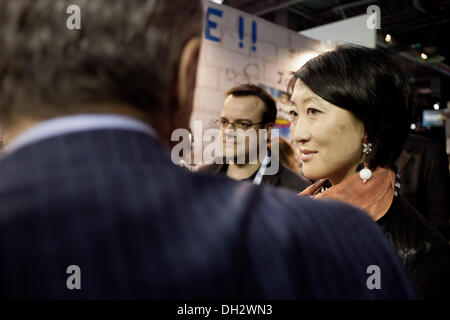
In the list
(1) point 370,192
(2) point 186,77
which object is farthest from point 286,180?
(2) point 186,77

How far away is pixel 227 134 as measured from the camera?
2799 millimetres

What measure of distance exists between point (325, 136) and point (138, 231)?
3.81 ft

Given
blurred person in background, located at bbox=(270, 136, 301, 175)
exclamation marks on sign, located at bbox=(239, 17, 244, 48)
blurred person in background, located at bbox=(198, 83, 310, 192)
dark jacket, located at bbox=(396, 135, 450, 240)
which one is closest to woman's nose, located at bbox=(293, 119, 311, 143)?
blurred person in background, located at bbox=(198, 83, 310, 192)

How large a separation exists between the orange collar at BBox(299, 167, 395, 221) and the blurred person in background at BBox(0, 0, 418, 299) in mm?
854

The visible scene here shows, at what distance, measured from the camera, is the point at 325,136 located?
4.85 ft

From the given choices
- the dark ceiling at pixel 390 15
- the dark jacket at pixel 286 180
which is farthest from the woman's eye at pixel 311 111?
the dark ceiling at pixel 390 15

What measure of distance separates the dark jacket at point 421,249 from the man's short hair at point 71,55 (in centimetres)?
103

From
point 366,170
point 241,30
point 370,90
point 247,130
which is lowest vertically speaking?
point 366,170

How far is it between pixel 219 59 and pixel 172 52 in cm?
392

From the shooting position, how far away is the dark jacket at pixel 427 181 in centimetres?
285

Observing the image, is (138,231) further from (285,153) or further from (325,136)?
(285,153)

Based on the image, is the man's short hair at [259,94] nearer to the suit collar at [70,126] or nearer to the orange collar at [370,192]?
the orange collar at [370,192]

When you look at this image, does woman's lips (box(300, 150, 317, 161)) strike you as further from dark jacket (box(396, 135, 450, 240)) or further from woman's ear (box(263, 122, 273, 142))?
dark jacket (box(396, 135, 450, 240))
